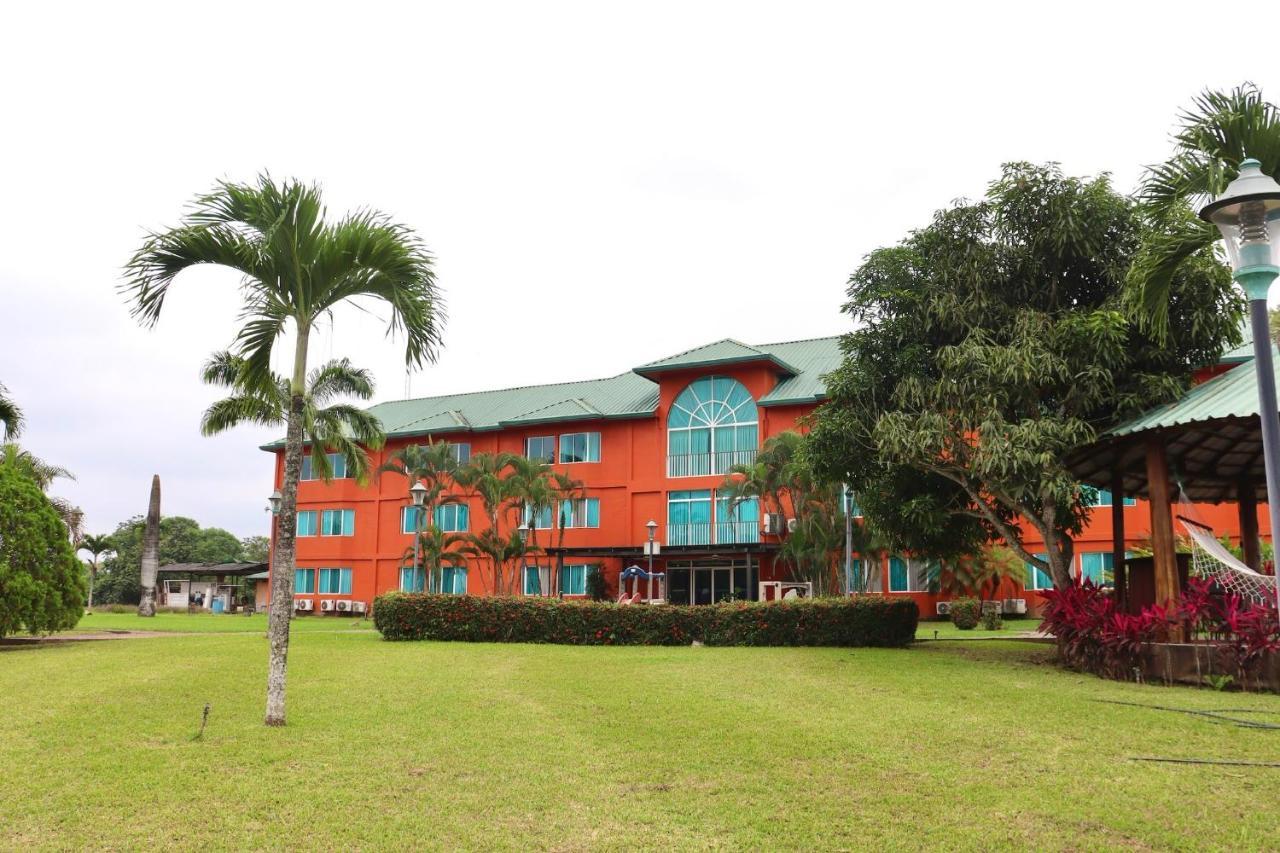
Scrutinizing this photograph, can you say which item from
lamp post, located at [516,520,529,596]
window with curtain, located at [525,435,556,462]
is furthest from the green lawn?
window with curtain, located at [525,435,556,462]

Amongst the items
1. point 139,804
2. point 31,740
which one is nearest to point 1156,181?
point 139,804

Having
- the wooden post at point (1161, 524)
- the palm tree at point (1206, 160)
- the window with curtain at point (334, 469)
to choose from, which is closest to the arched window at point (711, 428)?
the window with curtain at point (334, 469)

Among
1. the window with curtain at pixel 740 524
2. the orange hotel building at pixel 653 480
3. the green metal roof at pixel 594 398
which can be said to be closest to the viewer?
the orange hotel building at pixel 653 480

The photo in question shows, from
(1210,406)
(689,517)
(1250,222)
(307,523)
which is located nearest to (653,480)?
(689,517)

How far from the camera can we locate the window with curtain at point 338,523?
40062 mm

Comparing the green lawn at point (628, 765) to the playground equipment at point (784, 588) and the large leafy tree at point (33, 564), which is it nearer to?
the large leafy tree at point (33, 564)

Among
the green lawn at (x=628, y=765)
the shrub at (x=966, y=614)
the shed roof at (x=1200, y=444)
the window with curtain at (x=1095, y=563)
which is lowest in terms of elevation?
the green lawn at (x=628, y=765)

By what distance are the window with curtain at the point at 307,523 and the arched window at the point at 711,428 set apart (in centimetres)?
1633

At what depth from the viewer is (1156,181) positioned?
1018cm

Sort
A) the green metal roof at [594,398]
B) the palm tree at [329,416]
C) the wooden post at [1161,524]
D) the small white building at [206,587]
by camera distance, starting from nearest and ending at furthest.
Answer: the wooden post at [1161,524] < the palm tree at [329,416] < the green metal roof at [594,398] < the small white building at [206,587]

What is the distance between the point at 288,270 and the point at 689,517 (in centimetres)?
2463

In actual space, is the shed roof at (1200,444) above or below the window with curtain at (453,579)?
above

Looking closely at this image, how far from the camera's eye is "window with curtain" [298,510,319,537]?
135 ft

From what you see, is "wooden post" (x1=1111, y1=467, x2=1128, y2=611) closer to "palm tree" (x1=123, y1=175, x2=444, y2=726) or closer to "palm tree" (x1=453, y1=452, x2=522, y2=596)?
"palm tree" (x1=123, y1=175, x2=444, y2=726)
